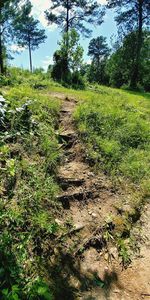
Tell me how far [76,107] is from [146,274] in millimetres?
4527

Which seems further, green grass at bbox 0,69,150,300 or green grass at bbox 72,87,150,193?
green grass at bbox 72,87,150,193

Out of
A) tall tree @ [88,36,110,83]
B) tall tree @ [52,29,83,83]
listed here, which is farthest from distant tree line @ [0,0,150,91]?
tall tree @ [88,36,110,83]

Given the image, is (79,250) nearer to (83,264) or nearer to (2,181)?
(83,264)

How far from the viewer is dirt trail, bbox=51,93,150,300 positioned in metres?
3.03

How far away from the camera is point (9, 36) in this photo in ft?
76.1

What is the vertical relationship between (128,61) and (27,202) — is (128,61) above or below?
above

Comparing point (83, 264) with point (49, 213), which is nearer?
point (83, 264)

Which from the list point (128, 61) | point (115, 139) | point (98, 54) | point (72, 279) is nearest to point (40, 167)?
point (72, 279)

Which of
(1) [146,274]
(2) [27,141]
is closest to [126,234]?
(1) [146,274]

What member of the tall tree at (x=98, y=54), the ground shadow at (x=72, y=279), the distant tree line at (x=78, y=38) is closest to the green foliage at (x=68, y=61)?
the distant tree line at (x=78, y=38)

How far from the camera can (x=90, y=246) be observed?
3553mm

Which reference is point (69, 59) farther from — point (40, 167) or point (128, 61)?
point (128, 61)

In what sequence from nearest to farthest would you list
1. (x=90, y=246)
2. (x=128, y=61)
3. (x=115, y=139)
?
(x=90, y=246) → (x=115, y=139) → (x=128, y=61)

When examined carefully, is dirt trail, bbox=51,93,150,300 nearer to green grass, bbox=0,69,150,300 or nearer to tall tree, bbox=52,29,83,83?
green grass, bbox=0,69,150,300
